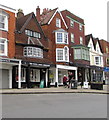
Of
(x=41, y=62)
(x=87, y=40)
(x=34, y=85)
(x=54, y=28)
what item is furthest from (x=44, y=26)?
(x=87, y=40)

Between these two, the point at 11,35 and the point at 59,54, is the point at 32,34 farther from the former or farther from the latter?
the point at 59,54

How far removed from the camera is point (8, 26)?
25656 millimetres

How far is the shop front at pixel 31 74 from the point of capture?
26000 millimetres

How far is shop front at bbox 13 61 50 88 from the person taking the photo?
85.3ft

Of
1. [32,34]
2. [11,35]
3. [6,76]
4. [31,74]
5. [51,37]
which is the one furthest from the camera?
[51,37]

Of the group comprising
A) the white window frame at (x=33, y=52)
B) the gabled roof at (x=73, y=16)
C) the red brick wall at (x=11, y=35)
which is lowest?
the white window frame at (x=33, y=52)

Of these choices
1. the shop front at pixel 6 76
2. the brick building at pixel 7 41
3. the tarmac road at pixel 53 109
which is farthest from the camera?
the shop front at pixel 6 76

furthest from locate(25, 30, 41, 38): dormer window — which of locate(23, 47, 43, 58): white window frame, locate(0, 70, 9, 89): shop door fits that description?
locate(0, 70, 9, 89): shop door

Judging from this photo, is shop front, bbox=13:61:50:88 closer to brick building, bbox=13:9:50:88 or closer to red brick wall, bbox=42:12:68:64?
brick building, bbox=13:9:50:88

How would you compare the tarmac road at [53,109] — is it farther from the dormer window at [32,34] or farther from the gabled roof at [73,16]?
the gabled roof at [73,16]

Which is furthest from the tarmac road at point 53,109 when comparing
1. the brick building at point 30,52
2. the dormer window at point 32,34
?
the dormer window at point 32,34

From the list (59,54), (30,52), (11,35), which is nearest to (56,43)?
(59,54)

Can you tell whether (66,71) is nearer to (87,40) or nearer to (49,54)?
(49,54)

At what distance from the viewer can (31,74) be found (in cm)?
2917
